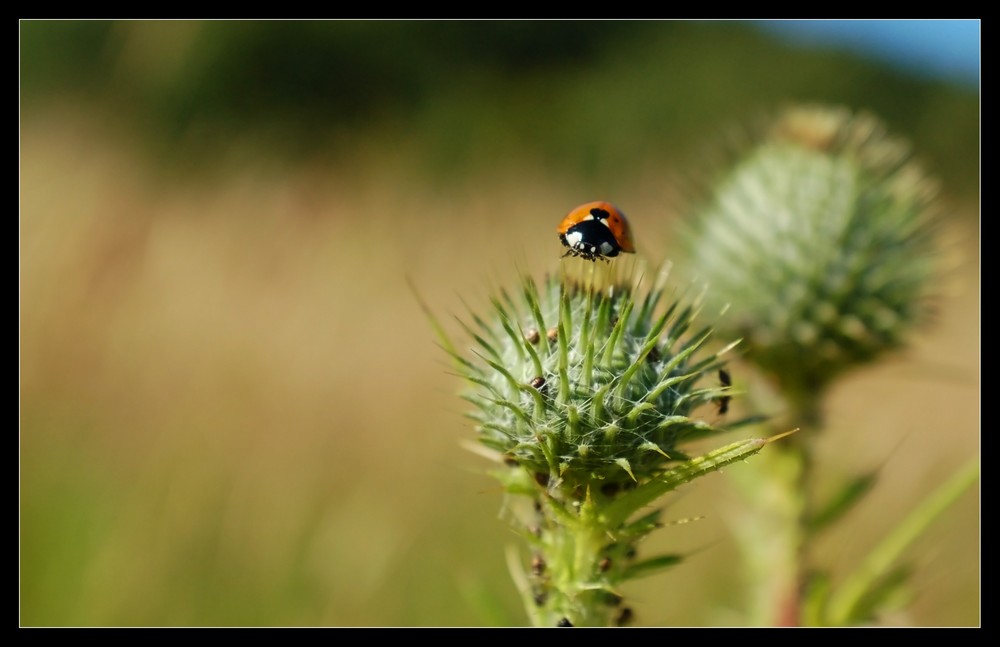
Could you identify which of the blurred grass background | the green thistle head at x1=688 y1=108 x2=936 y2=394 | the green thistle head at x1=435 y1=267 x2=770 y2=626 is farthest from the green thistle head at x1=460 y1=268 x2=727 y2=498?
the green thistle head at x1=688 y1=108 x2=936 y2=394

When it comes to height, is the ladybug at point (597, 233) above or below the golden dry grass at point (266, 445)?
above

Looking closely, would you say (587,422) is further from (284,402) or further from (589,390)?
(284,402)

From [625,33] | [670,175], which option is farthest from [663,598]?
[625,33]

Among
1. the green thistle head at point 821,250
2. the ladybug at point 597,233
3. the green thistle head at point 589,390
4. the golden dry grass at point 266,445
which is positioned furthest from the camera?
the golden dry grass at point 266,445

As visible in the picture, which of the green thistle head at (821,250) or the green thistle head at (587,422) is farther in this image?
the green thistle head at (821,250)

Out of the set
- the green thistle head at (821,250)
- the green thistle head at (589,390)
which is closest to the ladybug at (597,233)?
the green thistle head at (589,390)

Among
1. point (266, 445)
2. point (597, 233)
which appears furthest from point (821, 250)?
point (266, 445)

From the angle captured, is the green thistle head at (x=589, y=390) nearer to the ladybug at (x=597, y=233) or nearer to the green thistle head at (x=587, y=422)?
the green thistle head at (x=587, y=422)
